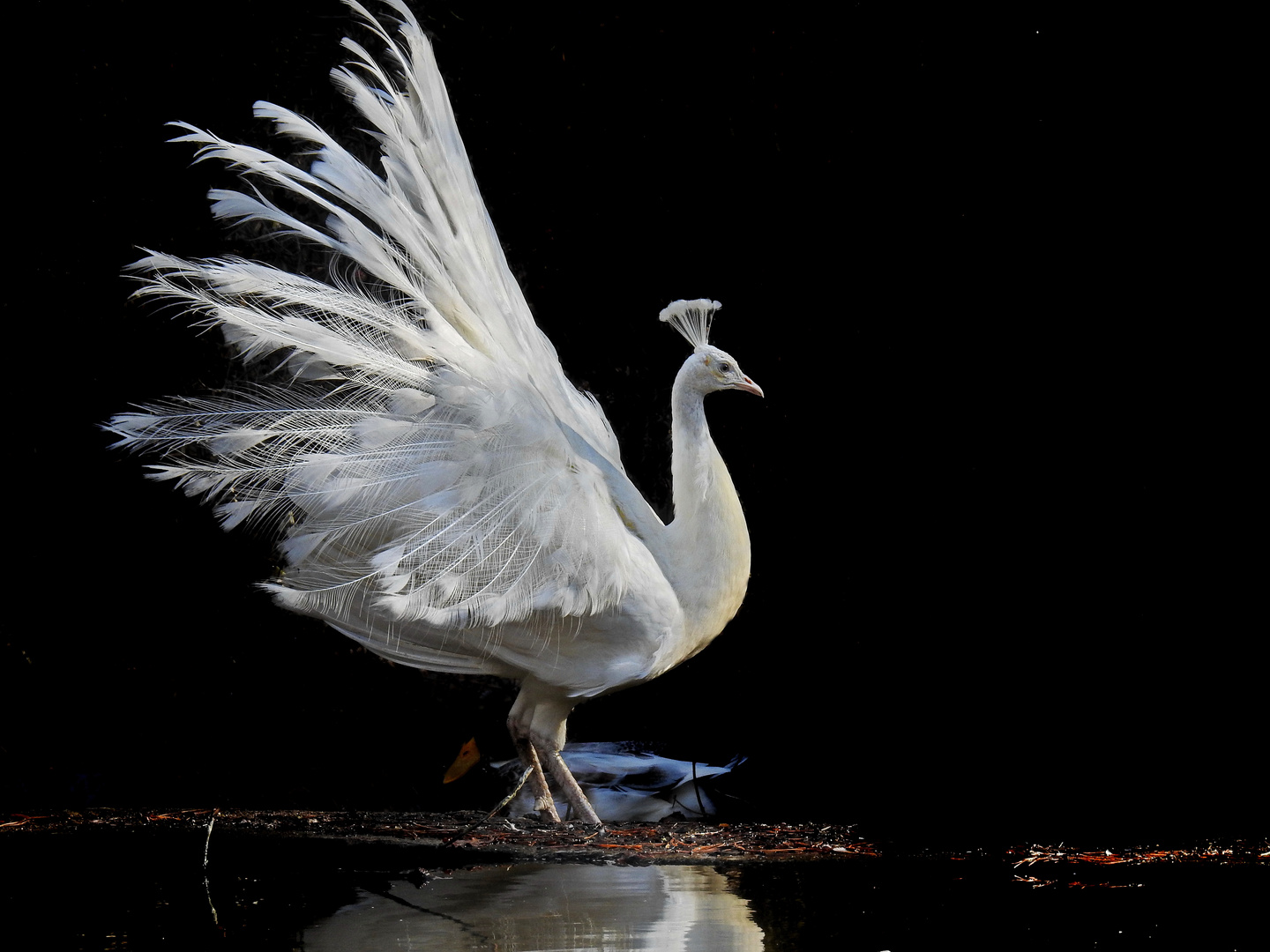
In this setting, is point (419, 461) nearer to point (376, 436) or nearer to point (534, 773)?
point (376, 436)

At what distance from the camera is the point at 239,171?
271cm

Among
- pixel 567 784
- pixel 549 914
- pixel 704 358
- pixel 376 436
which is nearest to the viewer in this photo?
pixel 549 914

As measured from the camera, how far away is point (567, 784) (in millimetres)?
2783

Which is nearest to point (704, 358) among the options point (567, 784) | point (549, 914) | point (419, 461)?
point (419, 461)

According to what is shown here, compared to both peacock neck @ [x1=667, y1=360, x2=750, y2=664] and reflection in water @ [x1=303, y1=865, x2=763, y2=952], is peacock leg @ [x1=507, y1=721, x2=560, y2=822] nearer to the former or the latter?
peacock neck @ [x1=667, y1=360, x2=750, y2=664]

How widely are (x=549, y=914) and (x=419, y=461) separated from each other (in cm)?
104

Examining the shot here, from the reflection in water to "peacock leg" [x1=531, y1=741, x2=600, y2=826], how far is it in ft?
1.57

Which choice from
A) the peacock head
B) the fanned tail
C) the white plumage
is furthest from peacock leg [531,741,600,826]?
the peacock head

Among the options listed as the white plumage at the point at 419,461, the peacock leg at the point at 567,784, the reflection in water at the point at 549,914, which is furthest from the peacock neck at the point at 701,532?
the reflection in water at the point at 549,914

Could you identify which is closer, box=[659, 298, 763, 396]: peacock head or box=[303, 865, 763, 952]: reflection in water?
box=[303, 865, 763, 952]: reflection in water

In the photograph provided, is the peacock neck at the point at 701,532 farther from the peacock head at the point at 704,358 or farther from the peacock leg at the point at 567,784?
the peacock leg at the point at 567,784

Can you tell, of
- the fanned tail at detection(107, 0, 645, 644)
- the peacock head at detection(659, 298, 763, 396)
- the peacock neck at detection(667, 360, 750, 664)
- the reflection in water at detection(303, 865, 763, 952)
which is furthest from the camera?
the peacock head at detection(659, 298, 763, 396)

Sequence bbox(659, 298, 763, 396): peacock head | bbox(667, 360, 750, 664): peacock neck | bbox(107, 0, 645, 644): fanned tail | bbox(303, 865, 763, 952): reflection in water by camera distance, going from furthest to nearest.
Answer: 1. bbox(659, 298, 763, 396): peacock head
2. bbox(667, 360, 750, 664): peacock neck
3. bbox(107, 0, 645, 644): fanned tail
4. bbox(303, 865, 763, 952): reflection in water

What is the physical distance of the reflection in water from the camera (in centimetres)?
180
